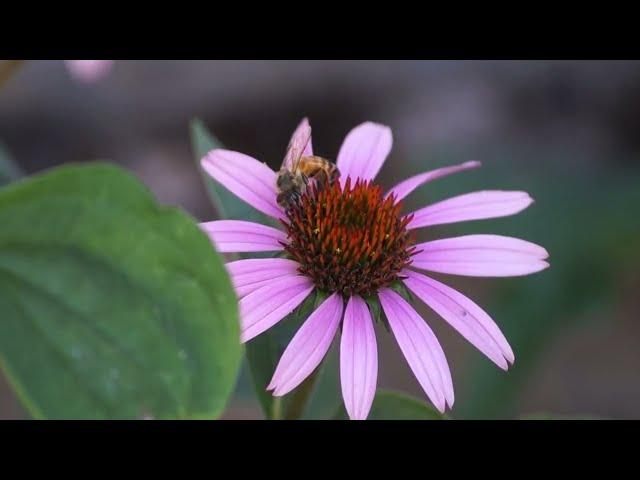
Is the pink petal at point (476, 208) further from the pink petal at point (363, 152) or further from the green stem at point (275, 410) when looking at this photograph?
the green stem at point (275, 410)

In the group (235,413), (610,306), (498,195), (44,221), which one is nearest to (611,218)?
(610,306)

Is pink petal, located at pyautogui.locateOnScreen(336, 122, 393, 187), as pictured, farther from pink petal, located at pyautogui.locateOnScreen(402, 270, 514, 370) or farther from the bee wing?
pink petal, located at pyautogui.locateOnScreen(402, 270, 514, 370)

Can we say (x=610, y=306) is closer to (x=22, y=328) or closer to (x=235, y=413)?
(x=235, y=413)

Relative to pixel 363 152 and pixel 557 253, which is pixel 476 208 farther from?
pixel 557 253

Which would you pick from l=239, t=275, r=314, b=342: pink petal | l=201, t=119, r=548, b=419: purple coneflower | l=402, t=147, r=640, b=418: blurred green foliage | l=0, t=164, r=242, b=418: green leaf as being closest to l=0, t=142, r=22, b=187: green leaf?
l=201, t=119, r=548, b=419: purple coneflower

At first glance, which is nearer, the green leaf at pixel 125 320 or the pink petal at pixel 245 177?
the green leaf at pixel 125 320

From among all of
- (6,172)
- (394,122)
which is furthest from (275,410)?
(394,122)

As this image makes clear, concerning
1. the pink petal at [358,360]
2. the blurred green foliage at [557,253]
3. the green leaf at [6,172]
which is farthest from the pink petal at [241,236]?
the blurred green foliage at [557,253]
